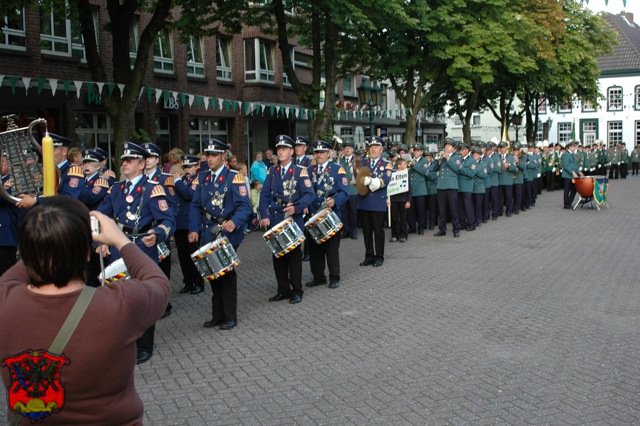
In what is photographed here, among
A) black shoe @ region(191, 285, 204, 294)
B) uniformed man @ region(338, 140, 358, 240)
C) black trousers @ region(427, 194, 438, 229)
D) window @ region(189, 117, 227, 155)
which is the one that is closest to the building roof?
window @ region(189, 117, 227, 155)

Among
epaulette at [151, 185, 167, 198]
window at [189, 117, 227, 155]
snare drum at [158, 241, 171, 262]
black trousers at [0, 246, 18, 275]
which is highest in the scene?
window at [189, 117, 227, 155]

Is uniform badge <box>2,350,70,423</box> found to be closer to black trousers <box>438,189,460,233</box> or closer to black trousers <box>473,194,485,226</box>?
black trousers <box>438,189,460,233</box>

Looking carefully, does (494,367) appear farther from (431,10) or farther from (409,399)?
(431,10)

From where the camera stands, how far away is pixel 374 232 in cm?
1252

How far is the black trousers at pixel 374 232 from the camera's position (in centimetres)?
1241

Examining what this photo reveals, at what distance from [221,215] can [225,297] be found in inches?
36.8

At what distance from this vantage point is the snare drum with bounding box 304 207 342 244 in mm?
9953

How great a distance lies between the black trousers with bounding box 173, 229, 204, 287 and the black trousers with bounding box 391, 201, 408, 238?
6.45 m

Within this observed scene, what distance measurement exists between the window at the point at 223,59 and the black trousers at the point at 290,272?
21280 mm

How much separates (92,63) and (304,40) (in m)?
12.3

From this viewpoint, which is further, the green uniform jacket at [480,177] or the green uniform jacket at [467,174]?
the green uniform jacket at [480,177]

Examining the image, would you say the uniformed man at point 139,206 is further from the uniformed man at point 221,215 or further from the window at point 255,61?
the window at point 255,61

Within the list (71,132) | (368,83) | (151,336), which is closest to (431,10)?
(368,83)

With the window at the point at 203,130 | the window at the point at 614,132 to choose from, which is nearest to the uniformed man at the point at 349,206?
the window at the point at 203,130
